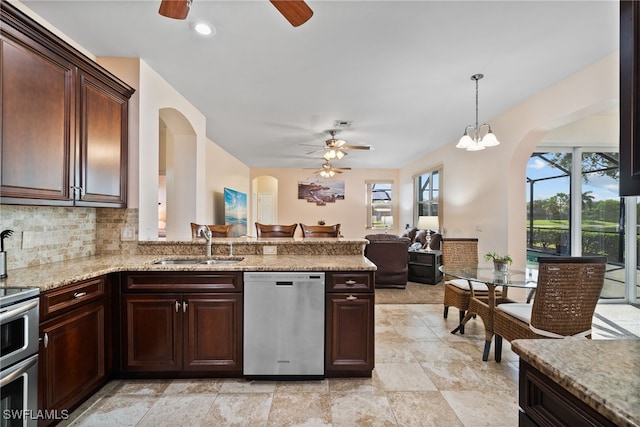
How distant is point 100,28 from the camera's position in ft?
7.68

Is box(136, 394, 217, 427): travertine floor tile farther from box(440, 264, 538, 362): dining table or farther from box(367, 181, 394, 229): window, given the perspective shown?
box(367, 181, 394, 229): window

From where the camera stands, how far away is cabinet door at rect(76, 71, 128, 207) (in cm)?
219

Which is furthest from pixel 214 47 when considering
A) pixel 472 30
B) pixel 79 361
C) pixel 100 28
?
pixel 79 361

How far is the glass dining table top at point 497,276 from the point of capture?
2.44 metres

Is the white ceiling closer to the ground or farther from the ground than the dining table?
farther from the ground

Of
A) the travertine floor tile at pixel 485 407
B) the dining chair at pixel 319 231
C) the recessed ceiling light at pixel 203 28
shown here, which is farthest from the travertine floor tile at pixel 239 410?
the recessed ceiling light at pixel 203 28

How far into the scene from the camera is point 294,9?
1608 millimetres

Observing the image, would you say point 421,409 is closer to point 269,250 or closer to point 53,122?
point 269,250

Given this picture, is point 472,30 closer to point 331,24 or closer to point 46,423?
point 331,24

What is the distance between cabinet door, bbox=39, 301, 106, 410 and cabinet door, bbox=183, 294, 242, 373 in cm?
56

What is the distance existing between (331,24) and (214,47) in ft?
3.44

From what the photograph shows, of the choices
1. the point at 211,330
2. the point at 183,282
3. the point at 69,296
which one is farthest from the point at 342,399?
the point at 69,296

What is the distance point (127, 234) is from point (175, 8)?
202 cm

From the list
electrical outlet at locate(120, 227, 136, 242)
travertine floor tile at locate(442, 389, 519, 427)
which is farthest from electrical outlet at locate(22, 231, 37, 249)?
travertine floor tile at locate(442, 389, 519, 427)
